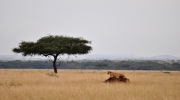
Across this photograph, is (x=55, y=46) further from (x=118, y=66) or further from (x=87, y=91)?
(x=118, y=66)

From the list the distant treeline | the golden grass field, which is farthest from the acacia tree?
the distant treeline

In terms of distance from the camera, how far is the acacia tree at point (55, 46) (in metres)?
41.4

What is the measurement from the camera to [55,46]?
4178 centimetres

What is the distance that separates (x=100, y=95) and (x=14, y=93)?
3.69 meters

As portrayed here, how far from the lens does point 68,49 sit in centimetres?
4238

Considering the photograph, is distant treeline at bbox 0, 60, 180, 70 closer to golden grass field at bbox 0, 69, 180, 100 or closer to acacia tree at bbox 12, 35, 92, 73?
acacia tree at bbox 12, 35, 92, 73

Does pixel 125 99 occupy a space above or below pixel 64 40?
below

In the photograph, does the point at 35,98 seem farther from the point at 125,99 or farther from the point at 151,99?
the point at 151,99

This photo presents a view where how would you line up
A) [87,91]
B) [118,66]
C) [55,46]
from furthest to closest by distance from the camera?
[118,66] → [55,46] → [87,91]

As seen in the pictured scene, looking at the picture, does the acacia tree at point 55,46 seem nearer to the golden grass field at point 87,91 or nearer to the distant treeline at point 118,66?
the golden grass field at point 87,91

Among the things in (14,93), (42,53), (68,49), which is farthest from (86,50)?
(14,93)

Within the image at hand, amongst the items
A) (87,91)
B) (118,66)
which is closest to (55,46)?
(87,91)

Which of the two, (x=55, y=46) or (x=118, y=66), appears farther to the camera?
(x=118, y=66)

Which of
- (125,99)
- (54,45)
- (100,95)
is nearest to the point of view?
(125,99)
